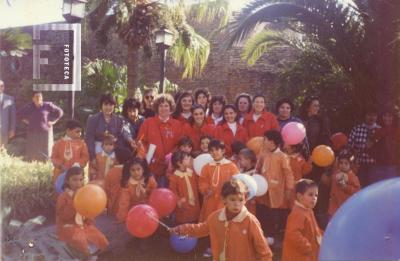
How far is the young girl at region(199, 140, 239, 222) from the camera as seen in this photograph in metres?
4.66

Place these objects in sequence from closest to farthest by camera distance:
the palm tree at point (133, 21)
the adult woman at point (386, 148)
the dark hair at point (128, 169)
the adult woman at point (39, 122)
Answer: the dark hair at point (128, 169), the adult woman at point (386, 148), the adult woman at point (39, 122), the palm tree at point (133, 21)

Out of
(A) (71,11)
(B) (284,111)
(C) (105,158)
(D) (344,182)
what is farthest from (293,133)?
(A) (71,11)

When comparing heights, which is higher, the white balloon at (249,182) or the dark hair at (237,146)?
the dark hair at (237,146)

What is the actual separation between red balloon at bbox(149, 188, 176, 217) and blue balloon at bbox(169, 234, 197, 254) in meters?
0.32

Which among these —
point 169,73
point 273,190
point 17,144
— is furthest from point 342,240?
point 169,73

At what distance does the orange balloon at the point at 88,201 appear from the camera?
4227 mm

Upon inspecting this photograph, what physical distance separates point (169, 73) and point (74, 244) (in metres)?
11.2

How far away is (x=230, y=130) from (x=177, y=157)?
769mm

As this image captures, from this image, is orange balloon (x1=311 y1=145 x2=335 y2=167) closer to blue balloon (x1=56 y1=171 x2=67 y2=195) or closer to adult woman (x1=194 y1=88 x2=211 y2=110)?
adult woman (x1=194 y1=88 x2=211 y2=110)

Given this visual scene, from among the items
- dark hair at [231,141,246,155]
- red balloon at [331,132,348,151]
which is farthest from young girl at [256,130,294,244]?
red balloon at [331,132,348,151]

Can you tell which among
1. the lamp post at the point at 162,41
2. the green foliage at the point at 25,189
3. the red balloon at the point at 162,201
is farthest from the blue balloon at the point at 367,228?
the lamp post at the point at 162,41

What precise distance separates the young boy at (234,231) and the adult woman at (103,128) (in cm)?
196

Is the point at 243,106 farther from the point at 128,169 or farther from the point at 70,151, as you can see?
the point at 70,151

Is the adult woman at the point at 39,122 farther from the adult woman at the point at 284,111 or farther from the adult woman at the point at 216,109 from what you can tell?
the adult woman at the point at 284,111
